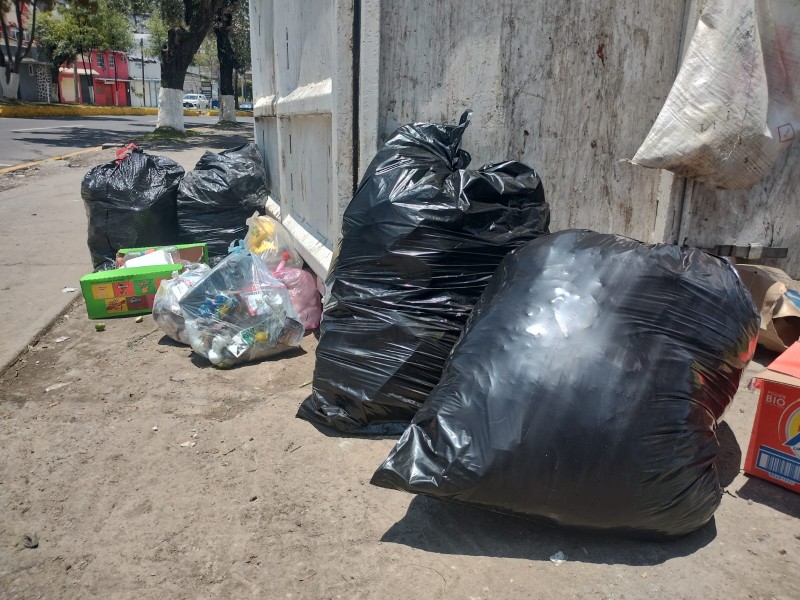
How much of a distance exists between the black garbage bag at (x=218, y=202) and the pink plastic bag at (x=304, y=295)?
46.5 inches

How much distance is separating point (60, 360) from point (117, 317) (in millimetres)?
643

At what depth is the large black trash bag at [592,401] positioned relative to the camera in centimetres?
164

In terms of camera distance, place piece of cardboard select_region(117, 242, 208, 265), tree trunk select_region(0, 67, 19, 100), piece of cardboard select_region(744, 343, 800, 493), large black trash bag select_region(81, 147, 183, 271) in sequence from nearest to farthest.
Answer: piece of cardboard select_region(744, 343, 800, 493), piece of cardboard select_region(117, 242, 208, 265), large black trash bag select_region(81, 147, 183, 271), tree trunk select_region(0, 67, 19, 100)

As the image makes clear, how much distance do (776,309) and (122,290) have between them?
3505mm

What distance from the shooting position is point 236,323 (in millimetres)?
3125

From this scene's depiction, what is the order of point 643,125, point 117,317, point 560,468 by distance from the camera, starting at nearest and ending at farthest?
point 560,468 → point 643,125 → point 117,317

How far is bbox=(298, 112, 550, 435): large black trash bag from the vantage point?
2232 millimetres

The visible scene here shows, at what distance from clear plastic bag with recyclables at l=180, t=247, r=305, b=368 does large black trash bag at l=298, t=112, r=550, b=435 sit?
763 mm

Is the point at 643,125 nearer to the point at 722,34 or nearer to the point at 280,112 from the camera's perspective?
the point at 722,34

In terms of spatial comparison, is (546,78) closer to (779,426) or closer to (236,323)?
(779,426)

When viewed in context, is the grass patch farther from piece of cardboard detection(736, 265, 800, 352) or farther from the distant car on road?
the distant car on road

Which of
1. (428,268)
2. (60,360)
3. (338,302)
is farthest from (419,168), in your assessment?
(60,360)

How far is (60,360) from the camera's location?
3.23 metres

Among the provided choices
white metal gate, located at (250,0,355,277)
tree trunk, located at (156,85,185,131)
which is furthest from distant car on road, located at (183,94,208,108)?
white metal gate, located at (250,0,355,277)
